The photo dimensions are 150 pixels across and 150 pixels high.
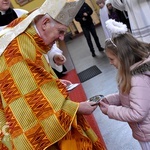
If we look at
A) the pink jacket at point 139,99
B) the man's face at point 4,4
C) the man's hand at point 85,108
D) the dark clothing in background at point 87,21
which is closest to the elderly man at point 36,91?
the man's hand at point 85,108

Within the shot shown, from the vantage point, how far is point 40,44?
1819 mm

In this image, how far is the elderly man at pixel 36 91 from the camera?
66.5 inches

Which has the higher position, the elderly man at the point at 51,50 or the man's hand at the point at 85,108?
the elderly man at the point at 51,50

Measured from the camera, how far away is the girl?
1.88 metres

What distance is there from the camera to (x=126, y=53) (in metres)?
1.95

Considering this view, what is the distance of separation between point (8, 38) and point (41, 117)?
20.8 inches

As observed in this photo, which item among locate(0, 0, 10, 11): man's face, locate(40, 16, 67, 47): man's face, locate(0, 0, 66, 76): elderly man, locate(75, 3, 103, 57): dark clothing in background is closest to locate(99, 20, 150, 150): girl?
locate(40, 16, 67, 47): man's face

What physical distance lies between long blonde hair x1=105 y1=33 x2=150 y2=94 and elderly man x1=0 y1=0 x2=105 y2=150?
1.01 ft

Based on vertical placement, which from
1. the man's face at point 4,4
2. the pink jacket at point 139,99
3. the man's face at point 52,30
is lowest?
the pink jacket at point 139,99

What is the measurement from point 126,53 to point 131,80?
18cm

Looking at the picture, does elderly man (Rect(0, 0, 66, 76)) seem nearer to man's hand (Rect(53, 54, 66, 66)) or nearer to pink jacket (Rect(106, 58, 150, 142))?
man's hand (Rect(53, 54, 66, 66))

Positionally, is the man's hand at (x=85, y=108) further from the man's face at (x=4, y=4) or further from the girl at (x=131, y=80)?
the man's face at (x=4, y=4)

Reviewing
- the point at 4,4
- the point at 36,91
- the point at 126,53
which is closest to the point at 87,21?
the point at 4,4

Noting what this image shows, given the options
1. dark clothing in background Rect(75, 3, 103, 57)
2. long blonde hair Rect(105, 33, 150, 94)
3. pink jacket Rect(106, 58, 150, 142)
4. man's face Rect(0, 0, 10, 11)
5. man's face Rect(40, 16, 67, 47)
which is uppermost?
man's face Rect(0, 0, 10, 11)
